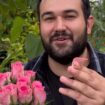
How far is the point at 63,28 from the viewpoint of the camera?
181 cm

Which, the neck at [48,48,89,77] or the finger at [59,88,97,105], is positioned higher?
the finger at [59,88,97,105]

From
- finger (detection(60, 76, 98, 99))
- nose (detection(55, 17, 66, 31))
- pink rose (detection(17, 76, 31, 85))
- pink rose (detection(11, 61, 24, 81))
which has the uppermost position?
nose (detection(55, 17, 66, 31))

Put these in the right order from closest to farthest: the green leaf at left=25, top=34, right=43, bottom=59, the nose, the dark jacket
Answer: the nose < the dark jacket < the green leaf at left=25, top=34, right=43, bottom=59

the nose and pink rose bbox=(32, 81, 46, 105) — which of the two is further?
the nose

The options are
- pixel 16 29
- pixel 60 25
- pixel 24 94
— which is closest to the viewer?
pixel 24 94

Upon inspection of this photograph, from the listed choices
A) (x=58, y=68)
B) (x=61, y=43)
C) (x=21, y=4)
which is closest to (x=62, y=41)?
(x=61, y=43)

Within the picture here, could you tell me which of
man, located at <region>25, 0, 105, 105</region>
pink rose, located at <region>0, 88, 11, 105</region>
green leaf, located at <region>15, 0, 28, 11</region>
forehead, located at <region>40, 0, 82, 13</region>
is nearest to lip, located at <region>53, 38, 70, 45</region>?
man, located at <region>25, 0, 105, 105</region>

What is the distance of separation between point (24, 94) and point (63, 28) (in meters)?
0.72

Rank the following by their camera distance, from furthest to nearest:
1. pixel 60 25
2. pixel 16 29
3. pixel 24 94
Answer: pixel 16 29
pixel 60 25
pixel 24 94

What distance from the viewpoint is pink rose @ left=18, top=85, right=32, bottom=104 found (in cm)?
113

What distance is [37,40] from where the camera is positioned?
2.08 m

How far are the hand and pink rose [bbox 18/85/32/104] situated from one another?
0.28 feet

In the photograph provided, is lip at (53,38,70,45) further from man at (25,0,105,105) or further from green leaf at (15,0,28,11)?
green leaf at (15,0,28,11)

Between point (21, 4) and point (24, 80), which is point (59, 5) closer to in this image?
point (21, 4)
